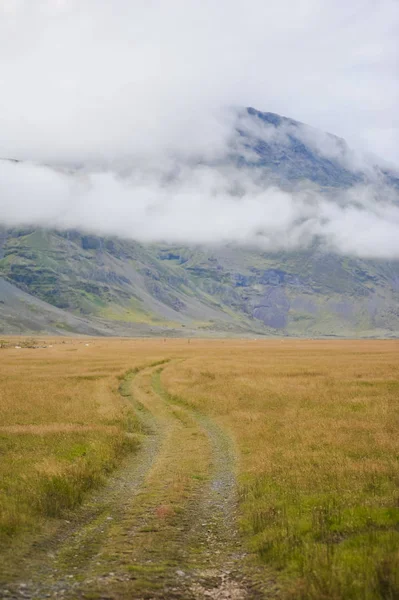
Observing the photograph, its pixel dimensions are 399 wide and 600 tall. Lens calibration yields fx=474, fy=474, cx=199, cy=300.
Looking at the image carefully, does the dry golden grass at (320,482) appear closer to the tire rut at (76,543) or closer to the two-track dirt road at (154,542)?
the two-track dirt road at (154,542)

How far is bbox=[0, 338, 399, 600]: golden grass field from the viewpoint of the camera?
11562 mm

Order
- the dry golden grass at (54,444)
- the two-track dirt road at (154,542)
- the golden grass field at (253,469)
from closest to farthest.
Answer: the two-track dirt road at (154,542) < the golden grass field at (253,469) < the dry golden grass at (54,444)

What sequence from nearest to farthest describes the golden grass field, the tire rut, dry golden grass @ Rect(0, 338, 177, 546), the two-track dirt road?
the tire rut, the two-track dirt road, the golden grass field, dry golden grass @ Rect(0, 338, 177, 546)

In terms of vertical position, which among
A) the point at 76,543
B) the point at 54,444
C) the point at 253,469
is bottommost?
the point at 54,444

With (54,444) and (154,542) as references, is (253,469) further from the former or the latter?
(54,444)

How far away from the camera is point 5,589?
1038cm

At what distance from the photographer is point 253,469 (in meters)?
20.4

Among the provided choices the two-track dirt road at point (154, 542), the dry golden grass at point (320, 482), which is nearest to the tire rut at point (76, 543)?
the two-track dirt road at point (154, 542)

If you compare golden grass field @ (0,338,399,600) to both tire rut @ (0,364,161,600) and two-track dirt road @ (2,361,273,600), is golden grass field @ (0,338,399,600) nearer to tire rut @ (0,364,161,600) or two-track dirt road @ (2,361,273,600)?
two-track dirt road @ (2,361,273,600)

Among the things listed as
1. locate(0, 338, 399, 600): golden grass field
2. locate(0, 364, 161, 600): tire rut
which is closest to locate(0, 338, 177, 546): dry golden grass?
locate(0, 338, 399, 600): golden grass field

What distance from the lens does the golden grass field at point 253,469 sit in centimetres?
1156

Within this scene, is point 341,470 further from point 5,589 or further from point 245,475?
point 5,589

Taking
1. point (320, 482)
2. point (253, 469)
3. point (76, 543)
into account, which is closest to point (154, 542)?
point (76, 543)

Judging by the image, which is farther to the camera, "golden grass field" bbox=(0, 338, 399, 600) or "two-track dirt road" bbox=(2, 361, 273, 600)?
"golden grass field" bbox=(0, 338, 399, 600)
